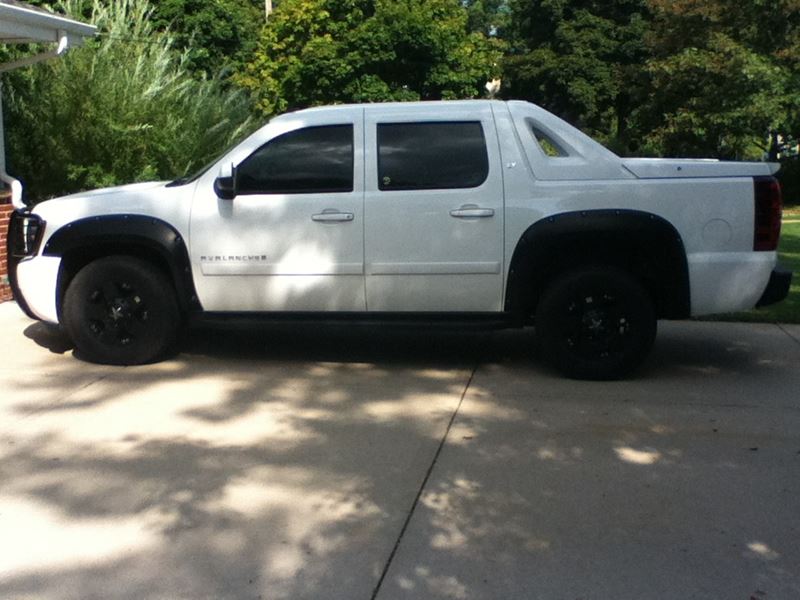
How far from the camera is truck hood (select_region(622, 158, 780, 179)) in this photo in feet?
23.6

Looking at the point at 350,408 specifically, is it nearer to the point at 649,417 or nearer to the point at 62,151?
the point at 649,417

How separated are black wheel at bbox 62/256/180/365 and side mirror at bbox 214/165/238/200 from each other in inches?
30.6

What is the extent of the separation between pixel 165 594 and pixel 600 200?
4179 mm

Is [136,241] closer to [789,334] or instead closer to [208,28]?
[789,334]

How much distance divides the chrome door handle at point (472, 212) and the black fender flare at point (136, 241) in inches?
76.0

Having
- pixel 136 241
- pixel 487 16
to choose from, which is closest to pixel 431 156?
pixel 136 241

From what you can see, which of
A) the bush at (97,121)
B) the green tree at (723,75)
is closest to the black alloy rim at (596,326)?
the bush at (97,121)

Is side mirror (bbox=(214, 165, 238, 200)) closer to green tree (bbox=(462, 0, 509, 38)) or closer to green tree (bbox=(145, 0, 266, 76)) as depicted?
green tree (bbox=(145, 0, 266, 76))

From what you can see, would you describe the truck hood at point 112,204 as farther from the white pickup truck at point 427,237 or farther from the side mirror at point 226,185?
the side mirror at point 226,185

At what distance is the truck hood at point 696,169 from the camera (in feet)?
23.6

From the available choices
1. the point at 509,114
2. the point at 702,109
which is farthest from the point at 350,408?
the point at 702,109

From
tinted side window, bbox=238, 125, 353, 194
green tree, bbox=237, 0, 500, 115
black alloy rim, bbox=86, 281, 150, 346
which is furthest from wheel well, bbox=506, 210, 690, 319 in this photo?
green tree, bbox=237, 0, 500, 115

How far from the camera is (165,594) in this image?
4.23 m

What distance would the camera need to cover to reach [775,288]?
24.0 ft
